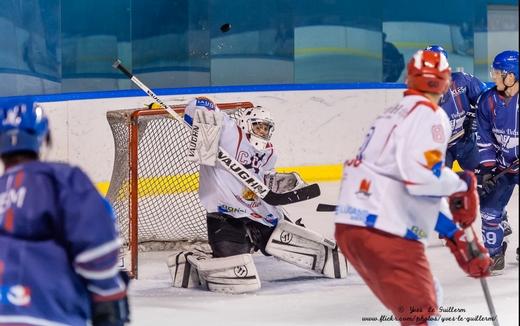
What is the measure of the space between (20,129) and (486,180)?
11.4 feet

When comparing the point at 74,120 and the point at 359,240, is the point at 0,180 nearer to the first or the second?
the point at 359,240

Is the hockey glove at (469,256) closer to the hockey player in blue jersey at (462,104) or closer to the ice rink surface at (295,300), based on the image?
the ice rink surface at (295,300)

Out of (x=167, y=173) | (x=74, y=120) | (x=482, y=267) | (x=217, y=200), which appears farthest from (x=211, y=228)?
(x=482, y=267)

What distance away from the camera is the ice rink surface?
4770 mm

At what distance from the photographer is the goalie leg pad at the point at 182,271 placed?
5547 mm

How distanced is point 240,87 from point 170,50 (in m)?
0.55

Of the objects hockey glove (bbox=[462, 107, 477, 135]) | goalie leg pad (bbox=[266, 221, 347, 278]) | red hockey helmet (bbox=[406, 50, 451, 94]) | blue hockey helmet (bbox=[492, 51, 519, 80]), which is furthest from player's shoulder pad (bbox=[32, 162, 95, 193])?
hockey glove (bbox=[462, 107, 477, 135])

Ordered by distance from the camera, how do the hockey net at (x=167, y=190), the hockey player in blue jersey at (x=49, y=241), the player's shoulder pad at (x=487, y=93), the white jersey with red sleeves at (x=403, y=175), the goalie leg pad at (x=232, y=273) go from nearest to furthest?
the hockey player in blue jersey at (x=49, y=241)
the white jersey with red sleeves at (x=403, y=175)
the goalie leg pad at (x=232, y=273)
the player's shoulder pad at (x=487, y=93)
the hockey net at (x=167, y=190)

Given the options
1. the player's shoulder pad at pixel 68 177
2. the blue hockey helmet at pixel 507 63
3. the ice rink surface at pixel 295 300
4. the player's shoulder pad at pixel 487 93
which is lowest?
the ice rink surface at pixel 295 300

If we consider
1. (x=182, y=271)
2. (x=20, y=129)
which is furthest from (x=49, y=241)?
(x=182, y=271)

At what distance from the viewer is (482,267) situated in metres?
3.48

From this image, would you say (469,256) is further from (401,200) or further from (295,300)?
(295,300)

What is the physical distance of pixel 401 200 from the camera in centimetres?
333

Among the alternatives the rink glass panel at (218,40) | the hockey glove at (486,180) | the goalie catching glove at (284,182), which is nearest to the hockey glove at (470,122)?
the hockey glove at (486,180)
